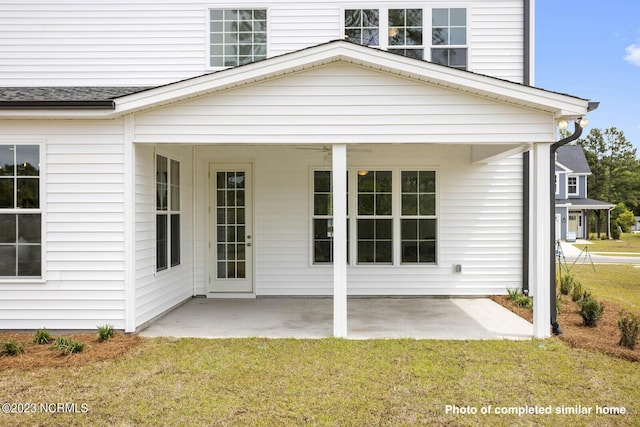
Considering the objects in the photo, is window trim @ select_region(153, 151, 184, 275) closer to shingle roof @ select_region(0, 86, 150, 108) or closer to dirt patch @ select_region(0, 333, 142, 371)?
shingle roof @ select_region(0, 86, 150, 108)

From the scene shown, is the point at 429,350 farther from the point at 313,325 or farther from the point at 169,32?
the point at 169,32

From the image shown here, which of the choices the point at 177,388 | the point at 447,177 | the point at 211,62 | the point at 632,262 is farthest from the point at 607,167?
the point at 177,388

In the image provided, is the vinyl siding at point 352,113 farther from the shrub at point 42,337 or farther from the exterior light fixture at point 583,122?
the shrub at point 42,337

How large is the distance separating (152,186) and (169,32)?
3.52m

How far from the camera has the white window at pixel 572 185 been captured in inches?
1334

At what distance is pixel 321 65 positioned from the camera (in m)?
6.09

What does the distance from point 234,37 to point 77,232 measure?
474 centimetres

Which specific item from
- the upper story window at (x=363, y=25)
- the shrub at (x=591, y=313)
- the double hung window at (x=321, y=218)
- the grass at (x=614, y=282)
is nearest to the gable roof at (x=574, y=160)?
the grass at (x=614, y=282)

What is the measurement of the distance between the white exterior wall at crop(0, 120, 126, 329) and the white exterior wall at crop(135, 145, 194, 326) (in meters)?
0.24

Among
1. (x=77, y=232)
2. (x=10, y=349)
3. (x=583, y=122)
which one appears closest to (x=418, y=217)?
(x=583, y=122)

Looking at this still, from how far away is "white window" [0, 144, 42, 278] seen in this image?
20.7ft

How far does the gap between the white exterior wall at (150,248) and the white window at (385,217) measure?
97.7 inches

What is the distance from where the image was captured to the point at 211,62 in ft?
29.1

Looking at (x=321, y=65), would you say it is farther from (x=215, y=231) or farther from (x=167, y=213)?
(x=215, y=231)
